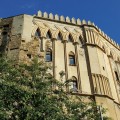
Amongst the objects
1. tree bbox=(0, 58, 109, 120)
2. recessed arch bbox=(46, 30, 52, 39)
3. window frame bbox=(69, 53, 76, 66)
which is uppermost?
recessed arch bbox=(46, 30, 52, 39)

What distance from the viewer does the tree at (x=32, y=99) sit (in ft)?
35.1

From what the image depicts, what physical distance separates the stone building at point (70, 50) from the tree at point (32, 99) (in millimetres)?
4389

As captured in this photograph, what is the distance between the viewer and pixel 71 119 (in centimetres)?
1077

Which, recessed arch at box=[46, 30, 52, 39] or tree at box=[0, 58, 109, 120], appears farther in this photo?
recessed arch at box=[46, 30, 52, 39]

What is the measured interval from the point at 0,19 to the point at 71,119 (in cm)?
1180

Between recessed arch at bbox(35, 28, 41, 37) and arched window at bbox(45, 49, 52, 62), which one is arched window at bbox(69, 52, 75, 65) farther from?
recessed arch at bbox(35, 28, 41, 37)

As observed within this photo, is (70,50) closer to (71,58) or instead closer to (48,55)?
(71,58)

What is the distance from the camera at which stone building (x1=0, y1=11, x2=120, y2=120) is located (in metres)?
17.2

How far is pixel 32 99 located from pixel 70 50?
26.7ft

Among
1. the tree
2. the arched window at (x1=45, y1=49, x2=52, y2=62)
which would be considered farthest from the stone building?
the tree

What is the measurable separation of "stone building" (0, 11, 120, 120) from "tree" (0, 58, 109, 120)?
4.39 metres

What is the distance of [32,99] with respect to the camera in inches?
446

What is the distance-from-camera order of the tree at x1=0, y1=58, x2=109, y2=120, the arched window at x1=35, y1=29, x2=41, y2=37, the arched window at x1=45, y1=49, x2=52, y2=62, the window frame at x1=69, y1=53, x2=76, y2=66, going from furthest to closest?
the arched window at x1=35, y1=29, x2=41, y2=37 → the window frame at x1=69, y1=53, x2=76, y2=66 → the arched window at x1=45, y1=49, x2=52, y2=62 → the tree at x1=0, y1=58, x2=109, y2=120

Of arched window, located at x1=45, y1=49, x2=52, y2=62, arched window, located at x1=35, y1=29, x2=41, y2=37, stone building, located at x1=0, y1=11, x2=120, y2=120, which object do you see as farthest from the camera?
arched window, located at x1=35, y1=29, x2=41, y2=37
